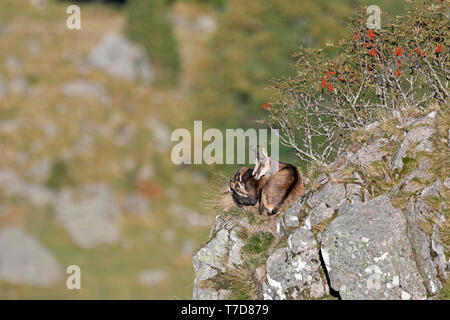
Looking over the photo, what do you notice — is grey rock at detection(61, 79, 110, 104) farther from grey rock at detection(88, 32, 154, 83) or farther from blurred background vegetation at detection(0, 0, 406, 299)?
grey rock at detection(88, 32, 154, 83)

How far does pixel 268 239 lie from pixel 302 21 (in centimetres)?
3294

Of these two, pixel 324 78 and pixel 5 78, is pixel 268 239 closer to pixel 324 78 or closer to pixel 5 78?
pixel 324 78

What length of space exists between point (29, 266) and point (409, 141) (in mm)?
32246

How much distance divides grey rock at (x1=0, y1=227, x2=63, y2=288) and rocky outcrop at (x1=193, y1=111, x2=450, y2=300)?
95.4 ft

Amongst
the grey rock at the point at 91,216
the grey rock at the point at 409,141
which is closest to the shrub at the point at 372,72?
the grey rock at the point at 409,141

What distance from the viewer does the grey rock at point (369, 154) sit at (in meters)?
10.9

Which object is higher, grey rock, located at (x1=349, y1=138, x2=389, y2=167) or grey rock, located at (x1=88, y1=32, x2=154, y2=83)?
grey rock, located at (x1=88, y1=32, x2=154, y2=83)

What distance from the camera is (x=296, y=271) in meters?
9.84

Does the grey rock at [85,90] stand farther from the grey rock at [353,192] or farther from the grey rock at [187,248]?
the grey rock at [353,192]

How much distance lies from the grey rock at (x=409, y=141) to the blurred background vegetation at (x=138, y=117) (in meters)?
21.7

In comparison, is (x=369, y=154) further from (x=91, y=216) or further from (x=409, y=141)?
(x=91, y=216)

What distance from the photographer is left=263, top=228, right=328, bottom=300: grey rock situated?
9.71 meters

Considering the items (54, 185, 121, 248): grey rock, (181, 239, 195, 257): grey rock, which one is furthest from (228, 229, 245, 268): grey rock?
(54, 185, 121, 248): grey rock

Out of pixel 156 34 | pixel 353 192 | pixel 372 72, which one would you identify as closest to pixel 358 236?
pixel 353 192
